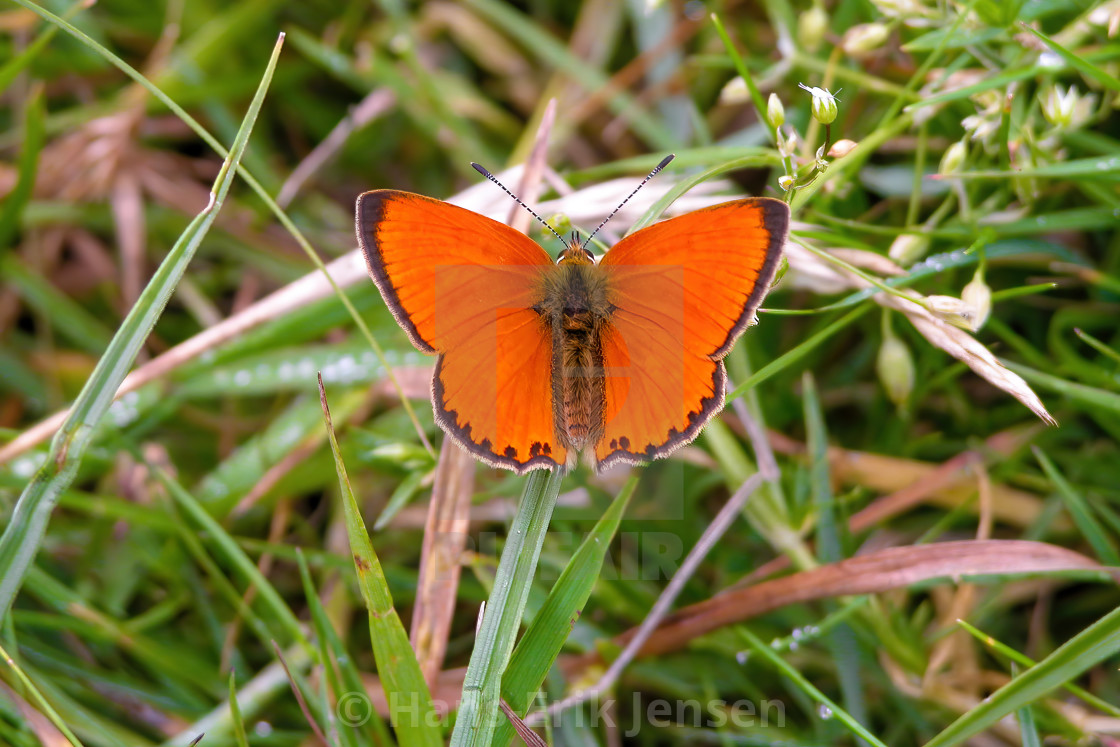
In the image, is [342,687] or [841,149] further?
[342,687]

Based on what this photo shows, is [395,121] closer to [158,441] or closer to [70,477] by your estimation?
[158,441]

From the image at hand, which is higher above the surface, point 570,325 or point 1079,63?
point 1079,63

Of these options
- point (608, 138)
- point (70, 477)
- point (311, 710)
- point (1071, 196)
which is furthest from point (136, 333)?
point (1071, 196)

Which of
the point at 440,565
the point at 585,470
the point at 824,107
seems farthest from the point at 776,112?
the point at 440,565

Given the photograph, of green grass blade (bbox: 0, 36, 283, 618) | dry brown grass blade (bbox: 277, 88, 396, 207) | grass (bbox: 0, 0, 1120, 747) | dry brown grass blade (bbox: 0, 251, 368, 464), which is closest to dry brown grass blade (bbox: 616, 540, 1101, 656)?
grass (bbox: 0, 0, 1120, 747)

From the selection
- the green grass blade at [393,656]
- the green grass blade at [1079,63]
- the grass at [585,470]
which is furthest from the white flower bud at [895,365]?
the green grass blade at [393,656]

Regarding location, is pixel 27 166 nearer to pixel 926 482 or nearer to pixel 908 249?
pixel 908 249

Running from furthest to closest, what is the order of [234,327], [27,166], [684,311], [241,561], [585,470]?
1. [27,166]
2. [234,327]
3. [585,470]
4. [241,561]
5. [684,311]

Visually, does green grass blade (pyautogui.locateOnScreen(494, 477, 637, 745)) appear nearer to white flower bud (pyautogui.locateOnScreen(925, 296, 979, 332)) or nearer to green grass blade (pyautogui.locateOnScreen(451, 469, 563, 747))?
green grass blade (pyautogui.locateOnScreen(451, 469, 563, 747))

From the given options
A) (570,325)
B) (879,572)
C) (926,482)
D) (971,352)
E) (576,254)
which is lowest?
(879,572)
